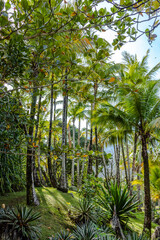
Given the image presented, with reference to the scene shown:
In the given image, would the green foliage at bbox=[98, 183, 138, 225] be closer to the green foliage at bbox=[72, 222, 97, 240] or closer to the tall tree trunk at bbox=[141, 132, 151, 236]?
the green foliage at bbox=[72, 222, 97, 240]

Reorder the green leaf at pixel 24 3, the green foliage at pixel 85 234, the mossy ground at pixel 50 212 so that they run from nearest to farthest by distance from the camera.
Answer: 1. the green leaf at pixel 24 3
2. the green foliage at pixel 85 234
3. the mossy ground at pixel 50 212

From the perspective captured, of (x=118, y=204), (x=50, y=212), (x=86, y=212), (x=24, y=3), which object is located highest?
(x=24, y=3)

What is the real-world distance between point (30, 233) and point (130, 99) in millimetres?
5376

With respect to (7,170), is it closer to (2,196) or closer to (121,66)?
(2,196)

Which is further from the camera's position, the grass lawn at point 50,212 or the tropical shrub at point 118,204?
the tropical shrub at point 118,204

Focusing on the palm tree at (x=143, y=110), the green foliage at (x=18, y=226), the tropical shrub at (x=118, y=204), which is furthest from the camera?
the palm tree at (x=143, y=110)

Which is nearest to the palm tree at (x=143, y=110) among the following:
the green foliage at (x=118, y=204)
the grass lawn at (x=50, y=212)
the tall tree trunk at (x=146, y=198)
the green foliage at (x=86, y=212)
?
the tall tree trunk at (x=146, y=198)

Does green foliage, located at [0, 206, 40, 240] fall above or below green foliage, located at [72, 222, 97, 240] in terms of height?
above

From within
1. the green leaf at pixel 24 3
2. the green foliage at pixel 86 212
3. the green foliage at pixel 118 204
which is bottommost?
the green foliage at pixel 86 212

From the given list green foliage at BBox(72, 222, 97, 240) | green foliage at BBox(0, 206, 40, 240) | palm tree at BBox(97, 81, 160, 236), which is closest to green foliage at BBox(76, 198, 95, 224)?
green foliage at BBox(72, 222, 97, 240)

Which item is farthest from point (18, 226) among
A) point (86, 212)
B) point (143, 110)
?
point (143, 110)

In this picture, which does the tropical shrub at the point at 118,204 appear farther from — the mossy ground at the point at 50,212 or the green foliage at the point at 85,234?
the green foliage at the point at 85,234

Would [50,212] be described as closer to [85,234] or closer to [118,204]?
[85,234]

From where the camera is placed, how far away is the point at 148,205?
5797mm
